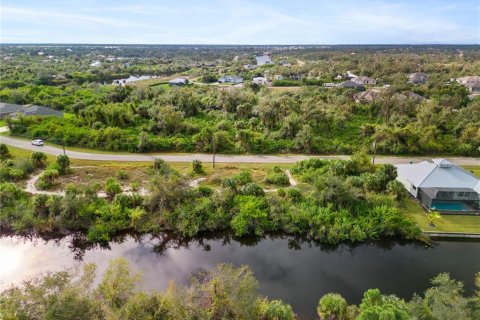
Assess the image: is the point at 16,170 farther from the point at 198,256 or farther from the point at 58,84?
the point at 58,84

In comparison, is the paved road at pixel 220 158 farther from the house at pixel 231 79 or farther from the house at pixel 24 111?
the house at pixel 231 79

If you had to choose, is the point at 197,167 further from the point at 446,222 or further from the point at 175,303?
the point at 446,222

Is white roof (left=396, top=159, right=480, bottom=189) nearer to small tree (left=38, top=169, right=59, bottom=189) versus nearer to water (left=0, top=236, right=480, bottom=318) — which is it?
water (left=0, top=236, right=480, bottom=318)

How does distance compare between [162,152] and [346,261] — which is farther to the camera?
[162,152]

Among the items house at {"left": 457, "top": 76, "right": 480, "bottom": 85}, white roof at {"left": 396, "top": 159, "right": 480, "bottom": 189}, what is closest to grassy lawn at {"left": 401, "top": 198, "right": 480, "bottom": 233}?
white roof at {"left": 396, "top": 159, "right": 480, "bottom": 189}

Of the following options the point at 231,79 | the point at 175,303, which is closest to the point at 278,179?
the point at 175,303

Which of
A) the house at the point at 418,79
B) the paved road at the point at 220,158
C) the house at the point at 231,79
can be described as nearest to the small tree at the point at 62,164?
the paved road at the point at 220,158

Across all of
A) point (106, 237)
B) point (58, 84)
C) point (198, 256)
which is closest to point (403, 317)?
point (198, 256)
